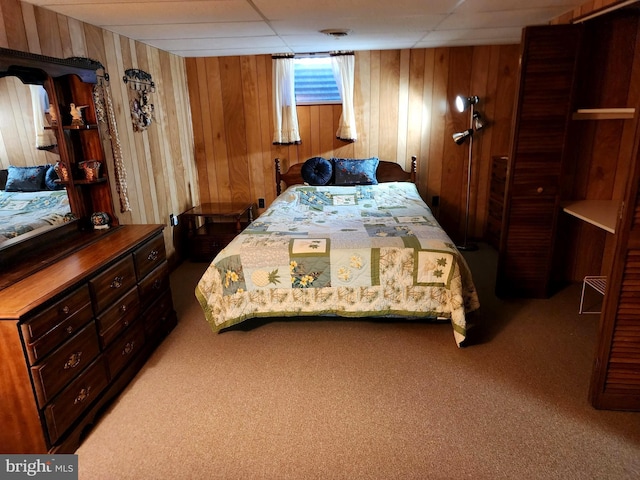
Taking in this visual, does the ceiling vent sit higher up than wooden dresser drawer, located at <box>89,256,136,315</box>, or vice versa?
the ceiling vent

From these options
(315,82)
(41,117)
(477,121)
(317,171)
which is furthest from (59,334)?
(477,121)

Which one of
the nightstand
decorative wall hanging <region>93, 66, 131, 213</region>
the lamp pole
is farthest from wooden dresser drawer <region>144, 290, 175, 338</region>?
the lamp pole

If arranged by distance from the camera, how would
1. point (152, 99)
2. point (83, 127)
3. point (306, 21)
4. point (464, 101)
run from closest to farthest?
point (83, 127) → point (306, 21) → point (152, 99) → point (464, 101)

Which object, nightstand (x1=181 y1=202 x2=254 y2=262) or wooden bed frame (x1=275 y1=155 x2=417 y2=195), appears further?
wooden bed frame (x1=275 y1=155 x2=417 y2=195)

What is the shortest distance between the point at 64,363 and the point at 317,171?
3087 mm

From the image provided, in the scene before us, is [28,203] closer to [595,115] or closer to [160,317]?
[160,317]

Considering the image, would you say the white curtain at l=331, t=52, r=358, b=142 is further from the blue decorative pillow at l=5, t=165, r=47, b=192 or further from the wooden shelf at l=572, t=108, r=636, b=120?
the blue decorative pillow at l=5, t=165, r=47, b=192

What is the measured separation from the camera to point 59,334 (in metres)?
1.83

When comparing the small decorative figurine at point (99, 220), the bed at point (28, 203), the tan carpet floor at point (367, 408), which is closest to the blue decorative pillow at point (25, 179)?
the bed at point (28, 203)

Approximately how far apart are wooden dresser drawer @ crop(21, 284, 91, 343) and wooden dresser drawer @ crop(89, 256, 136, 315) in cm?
7

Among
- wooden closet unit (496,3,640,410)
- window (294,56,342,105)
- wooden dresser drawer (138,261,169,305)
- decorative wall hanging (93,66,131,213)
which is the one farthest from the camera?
window (294,56,342,105)

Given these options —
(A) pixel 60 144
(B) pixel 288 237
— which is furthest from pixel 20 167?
(B) pixel 288 237

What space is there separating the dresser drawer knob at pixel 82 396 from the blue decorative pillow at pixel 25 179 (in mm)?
1073

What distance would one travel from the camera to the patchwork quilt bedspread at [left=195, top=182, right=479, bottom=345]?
2709 millimetres
